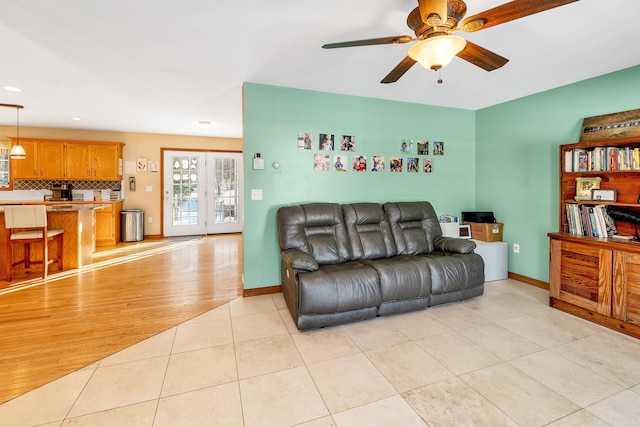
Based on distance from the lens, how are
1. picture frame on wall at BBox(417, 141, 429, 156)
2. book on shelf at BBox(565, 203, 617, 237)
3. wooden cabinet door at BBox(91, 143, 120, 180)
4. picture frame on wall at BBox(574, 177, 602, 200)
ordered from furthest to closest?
wooden cabinet door at BBox(91, 143, 120, 180) → picture frame on wall at BBox(417, 141, 429, 156) → picture frame on wall at BBox(574, 177, 602, 200) → book on shelf at BBox(565, 203, 617, 237)

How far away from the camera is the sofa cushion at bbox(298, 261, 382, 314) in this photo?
8.16ft

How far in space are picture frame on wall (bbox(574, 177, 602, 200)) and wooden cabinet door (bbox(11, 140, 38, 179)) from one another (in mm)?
8835

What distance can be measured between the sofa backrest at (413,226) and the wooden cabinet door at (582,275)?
1197 mm

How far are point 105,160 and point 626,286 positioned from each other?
820 cm

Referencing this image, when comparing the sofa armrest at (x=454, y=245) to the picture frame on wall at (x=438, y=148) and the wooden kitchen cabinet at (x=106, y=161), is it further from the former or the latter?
the wooden kitchen cabinet at (x=106, y=161)

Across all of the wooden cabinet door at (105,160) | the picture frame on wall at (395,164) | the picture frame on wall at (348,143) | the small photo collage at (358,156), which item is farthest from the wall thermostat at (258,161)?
the wooden cabinet door at (105,160)

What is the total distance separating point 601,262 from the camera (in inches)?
104

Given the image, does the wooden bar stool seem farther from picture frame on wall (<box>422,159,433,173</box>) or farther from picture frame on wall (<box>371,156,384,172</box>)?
picture frame on wall (<box>422,159,433,173</box>)

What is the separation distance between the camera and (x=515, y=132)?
12.9 feet

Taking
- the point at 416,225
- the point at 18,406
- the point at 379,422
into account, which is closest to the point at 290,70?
the point at 416,225

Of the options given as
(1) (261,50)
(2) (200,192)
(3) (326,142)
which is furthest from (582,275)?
(2) (200,192)

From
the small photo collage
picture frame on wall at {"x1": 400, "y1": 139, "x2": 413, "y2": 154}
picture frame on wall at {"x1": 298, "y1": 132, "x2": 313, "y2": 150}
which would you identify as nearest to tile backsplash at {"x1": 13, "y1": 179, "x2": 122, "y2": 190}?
picture frame on wall at {"x1": 298, "y1": 132, "x2": 313, "y2": 150}

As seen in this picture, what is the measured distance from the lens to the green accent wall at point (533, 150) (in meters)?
3.09

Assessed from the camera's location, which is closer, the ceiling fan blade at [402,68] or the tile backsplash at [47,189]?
the ceiling fan blade at [402,68]
